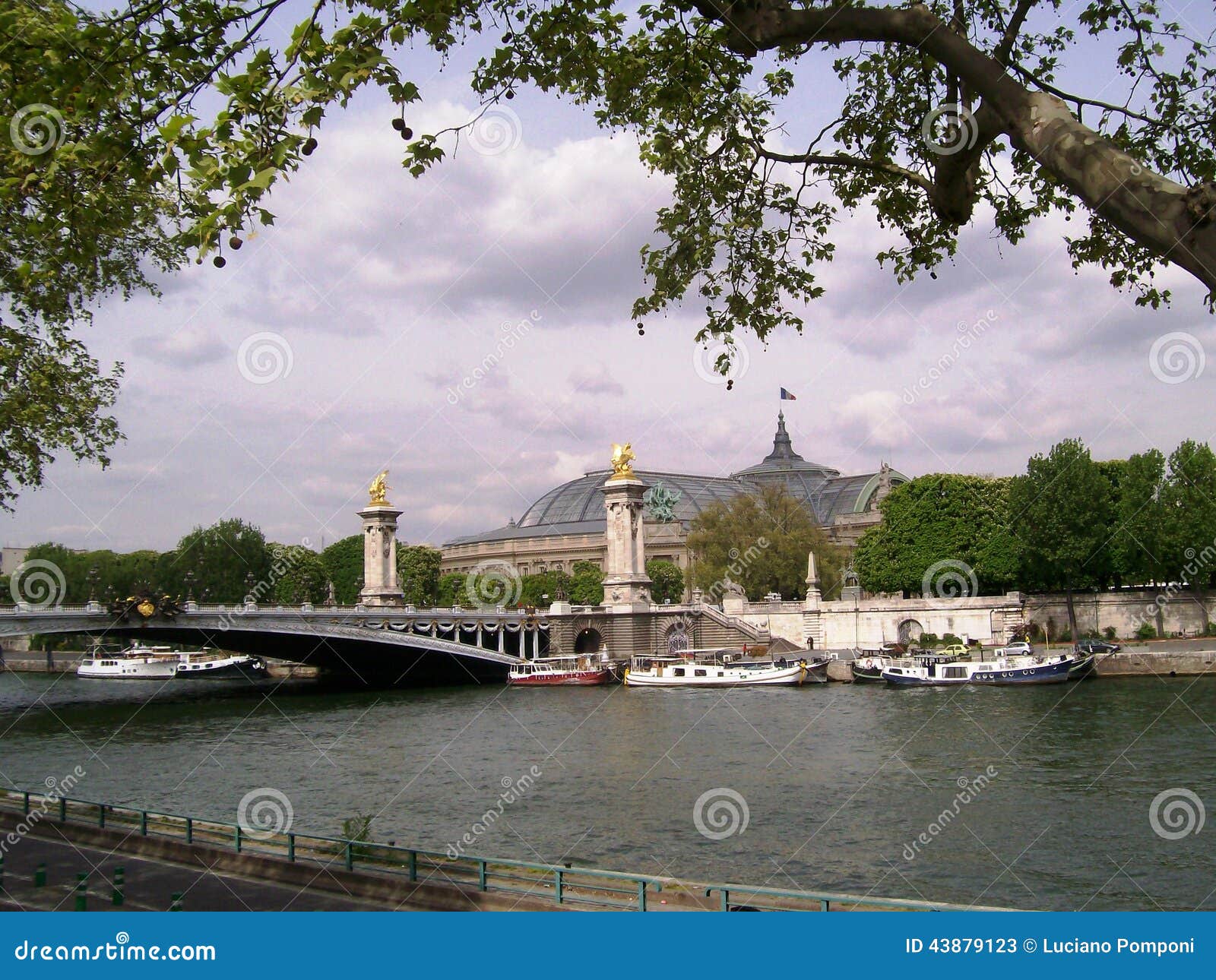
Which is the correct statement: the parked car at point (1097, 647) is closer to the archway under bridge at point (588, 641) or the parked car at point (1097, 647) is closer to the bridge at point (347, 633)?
the archway under bridge at point (588, 641)

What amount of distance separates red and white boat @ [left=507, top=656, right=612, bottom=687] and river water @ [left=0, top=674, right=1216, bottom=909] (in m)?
13.3

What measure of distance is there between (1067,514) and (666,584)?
128 ft

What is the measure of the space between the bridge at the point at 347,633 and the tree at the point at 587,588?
56.9ft

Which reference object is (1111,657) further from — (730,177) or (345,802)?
(730,177)

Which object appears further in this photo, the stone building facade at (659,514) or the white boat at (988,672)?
the stone building facade at (659,514)

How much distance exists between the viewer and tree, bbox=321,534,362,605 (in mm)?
110562

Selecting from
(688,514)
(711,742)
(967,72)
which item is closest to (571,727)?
(711,742)

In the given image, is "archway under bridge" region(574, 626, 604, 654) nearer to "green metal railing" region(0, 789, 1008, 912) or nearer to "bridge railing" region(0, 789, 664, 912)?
"bridge railing" region(0, 789, 664, 912)

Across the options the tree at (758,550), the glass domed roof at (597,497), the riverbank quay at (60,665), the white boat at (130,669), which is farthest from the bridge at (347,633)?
the glass domed roof at (597,497)

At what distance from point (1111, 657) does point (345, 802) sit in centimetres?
4047

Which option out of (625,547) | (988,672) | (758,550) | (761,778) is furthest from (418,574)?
(761,778)

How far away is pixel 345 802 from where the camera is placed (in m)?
27.1

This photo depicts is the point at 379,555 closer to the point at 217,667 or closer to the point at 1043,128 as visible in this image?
the point at 217,667

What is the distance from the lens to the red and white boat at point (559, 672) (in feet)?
221
